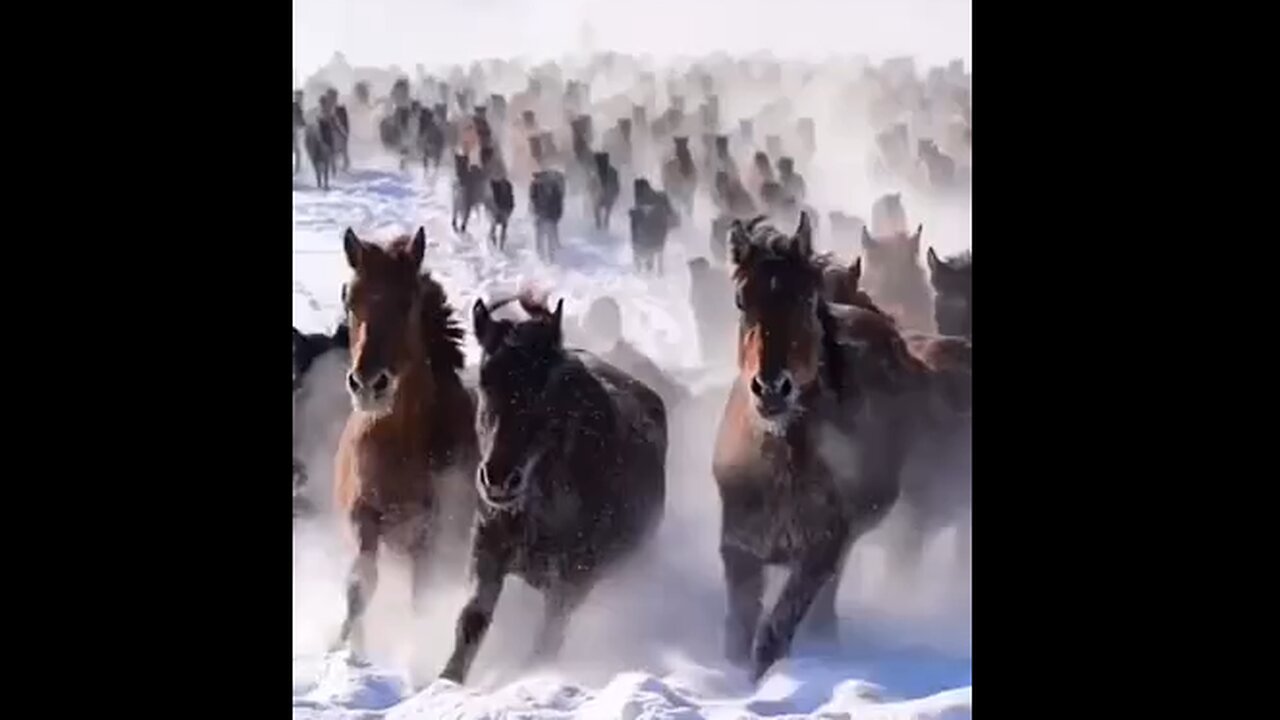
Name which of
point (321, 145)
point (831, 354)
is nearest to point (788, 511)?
point (831, 354)

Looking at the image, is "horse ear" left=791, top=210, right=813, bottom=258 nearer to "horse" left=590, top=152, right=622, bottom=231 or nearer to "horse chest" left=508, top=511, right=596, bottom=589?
"horse" left=590, top=152, right=622, bottom=231

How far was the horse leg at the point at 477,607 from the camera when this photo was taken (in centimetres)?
147

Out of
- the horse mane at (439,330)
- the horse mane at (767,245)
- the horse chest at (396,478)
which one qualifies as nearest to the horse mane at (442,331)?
the horse mane at (439,330)

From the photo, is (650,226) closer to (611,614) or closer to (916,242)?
(916,242)

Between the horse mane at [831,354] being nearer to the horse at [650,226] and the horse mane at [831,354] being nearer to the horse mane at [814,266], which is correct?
the horse mane at [814,266]

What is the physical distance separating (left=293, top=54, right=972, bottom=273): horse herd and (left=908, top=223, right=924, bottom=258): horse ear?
5 cm

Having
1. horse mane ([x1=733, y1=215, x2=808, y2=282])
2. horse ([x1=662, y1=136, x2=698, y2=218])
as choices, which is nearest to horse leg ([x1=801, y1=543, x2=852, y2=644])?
horse mane ([x1=733, y1=215, x2=808, y2=282])
